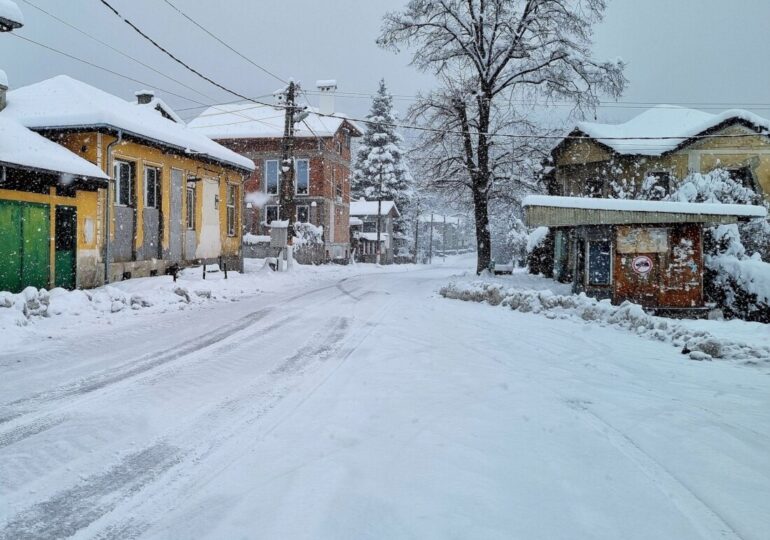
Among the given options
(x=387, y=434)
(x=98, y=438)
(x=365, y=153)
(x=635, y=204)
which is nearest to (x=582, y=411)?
(x=387, y=434)

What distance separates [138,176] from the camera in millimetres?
16734

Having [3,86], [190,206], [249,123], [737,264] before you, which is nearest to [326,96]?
[249,123]

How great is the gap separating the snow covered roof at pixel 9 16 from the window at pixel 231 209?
1117cm

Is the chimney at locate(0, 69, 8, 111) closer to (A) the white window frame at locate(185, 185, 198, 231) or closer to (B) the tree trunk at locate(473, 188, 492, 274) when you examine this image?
(A) the white window frame at locate(185, 185, 198, 231)

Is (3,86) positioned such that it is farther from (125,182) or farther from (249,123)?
(249,123)

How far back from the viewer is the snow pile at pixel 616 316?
843 centimetres

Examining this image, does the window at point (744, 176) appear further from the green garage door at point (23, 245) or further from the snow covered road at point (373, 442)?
the green garage door at point (23, 245)

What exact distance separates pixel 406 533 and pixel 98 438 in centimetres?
277

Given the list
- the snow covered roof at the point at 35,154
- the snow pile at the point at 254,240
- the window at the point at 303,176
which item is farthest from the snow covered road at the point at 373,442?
the window at the point at 303,176

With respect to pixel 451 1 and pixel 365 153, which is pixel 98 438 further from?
pixel 365 153

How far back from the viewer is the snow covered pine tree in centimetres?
4838

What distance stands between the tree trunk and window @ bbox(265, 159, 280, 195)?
18237 millimetres

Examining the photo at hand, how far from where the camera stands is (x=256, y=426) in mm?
4527

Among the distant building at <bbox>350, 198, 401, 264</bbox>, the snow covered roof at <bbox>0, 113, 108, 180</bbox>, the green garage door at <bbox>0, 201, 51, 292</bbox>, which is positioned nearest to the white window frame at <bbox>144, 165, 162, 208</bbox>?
the snow covered roof at <bbox>0, 113, 108, 180</bbox>
